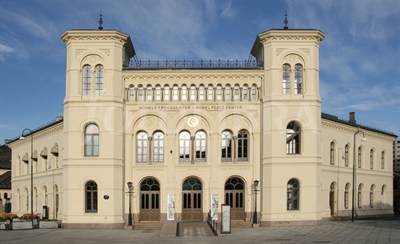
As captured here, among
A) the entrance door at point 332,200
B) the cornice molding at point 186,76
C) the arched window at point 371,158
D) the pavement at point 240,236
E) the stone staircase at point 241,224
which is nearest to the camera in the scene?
the pavement at point 240,236

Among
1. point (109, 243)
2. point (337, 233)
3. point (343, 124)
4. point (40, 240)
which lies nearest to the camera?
point (109, 243)

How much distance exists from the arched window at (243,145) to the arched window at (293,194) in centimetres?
420

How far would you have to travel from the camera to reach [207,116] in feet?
151

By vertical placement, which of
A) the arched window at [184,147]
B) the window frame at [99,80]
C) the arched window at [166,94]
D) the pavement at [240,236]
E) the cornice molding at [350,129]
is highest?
the window frame at [99,80]

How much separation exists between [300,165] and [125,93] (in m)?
14.9

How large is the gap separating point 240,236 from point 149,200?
457 inches

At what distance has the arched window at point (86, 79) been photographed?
4519cm

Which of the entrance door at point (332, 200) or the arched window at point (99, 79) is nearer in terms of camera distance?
the arched window at point (99, 79)

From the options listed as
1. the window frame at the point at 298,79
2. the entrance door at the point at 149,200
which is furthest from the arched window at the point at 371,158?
the entrance door at the point at 149,200

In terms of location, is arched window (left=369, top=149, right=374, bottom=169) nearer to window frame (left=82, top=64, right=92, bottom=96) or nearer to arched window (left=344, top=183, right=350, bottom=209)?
arched window (left=344, top=183, right=350, bottom=209)

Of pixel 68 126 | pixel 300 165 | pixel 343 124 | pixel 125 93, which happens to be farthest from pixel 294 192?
pixel 68 126

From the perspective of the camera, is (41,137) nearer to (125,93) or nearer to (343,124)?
(125,93)

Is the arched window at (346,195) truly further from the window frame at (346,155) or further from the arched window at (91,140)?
the arched window at (91,140)

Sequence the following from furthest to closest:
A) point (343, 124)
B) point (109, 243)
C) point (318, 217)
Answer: point (343, 124) < point (318, 217) < point (109, 243)
